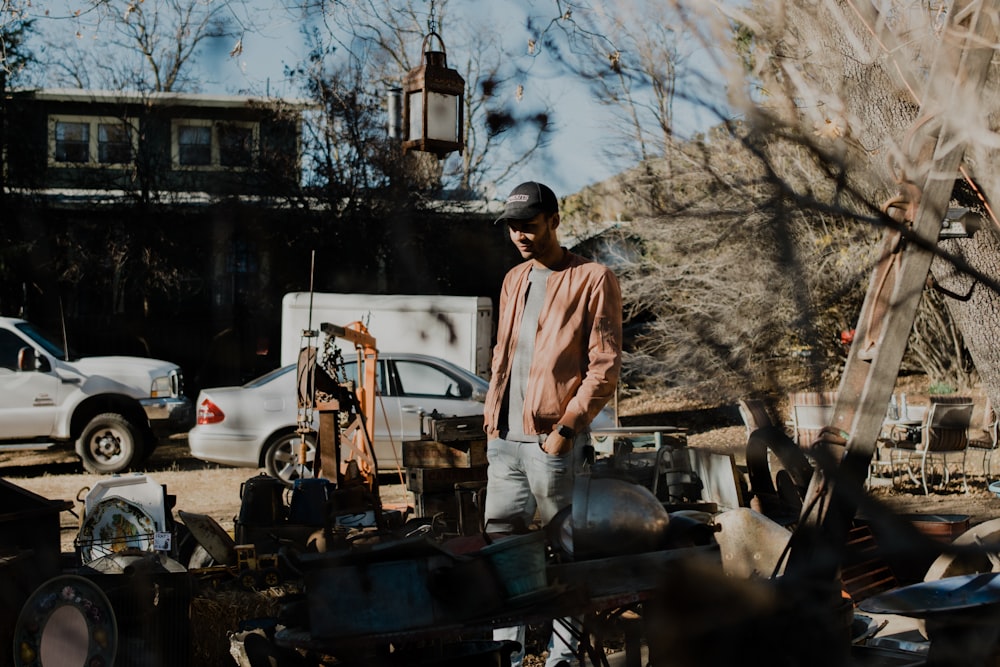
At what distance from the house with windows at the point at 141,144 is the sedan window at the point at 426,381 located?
3.28 m

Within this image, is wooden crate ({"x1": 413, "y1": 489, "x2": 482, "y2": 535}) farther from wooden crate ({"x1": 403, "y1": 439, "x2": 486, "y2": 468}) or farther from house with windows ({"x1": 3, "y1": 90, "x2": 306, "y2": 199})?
house with windows ({"x1": 3, "y1": 90, "x2": 306, "y2": 199})

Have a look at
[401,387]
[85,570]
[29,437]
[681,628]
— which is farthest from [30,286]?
[681,628]

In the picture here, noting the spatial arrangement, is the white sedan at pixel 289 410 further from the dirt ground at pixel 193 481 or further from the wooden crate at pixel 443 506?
the wooden crate at pixel 443 506

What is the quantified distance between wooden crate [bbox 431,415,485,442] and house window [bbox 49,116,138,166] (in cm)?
994

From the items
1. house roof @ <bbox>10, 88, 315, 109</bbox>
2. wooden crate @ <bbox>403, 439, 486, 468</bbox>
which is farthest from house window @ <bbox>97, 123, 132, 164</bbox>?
wooden crate @ <bbox>403, 439, 486, 468</bbox>

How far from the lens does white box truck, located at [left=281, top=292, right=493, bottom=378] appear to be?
14680 mm

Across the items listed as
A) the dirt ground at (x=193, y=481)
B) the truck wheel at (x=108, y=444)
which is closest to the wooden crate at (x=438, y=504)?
the dirt ground at (x=193, y=481)

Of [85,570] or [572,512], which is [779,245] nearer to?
[572,512]

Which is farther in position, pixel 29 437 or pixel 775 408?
pixel 29 437

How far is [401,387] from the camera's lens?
11.9 m

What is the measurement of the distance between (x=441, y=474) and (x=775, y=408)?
556cm

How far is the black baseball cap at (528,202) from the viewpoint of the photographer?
13.7 ft

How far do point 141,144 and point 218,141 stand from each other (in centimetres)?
343

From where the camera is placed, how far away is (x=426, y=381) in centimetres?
1195
